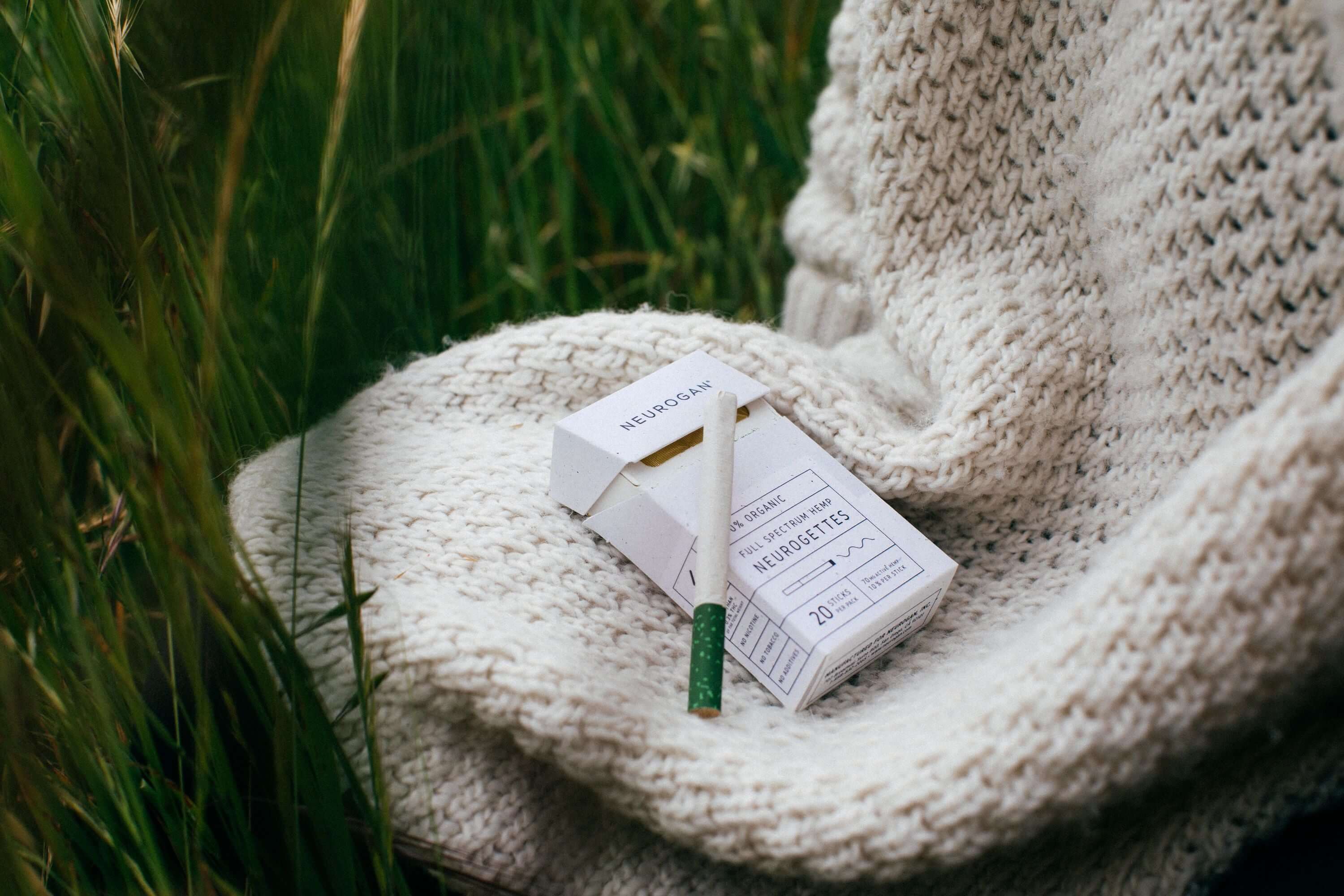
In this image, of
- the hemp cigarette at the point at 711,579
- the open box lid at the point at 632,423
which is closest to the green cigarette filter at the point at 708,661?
the hemp cigarette at the point at 711,579

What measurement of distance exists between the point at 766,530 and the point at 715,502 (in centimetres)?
5

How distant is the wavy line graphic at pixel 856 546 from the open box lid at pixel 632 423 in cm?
12

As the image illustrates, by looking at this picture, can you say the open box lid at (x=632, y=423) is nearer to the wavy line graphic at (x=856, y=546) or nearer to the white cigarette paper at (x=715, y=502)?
the white cigarette paper at (x=715, y=502)

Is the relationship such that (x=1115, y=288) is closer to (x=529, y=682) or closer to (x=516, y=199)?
(x=529, y=682)

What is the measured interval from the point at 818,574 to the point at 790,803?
147mm

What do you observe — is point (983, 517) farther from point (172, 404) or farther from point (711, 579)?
point (172, 404)

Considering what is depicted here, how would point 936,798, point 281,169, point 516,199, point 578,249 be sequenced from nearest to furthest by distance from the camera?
1. point 936,798
2. point 281,169
3. point 516,199
4. point 578,249

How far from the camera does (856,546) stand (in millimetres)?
656

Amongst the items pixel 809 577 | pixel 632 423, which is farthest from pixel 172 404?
pixel 809 577

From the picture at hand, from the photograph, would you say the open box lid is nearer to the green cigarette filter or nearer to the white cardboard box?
the white cardboard box

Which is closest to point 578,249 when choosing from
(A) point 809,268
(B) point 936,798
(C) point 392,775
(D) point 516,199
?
(D) point 516,199

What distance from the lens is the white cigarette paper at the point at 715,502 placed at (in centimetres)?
62

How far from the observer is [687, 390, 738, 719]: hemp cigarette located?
61cm

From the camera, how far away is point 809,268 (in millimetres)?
1002
